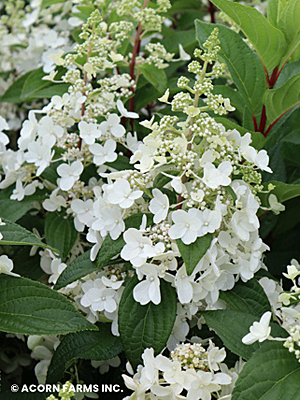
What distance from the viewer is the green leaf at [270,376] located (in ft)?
2.21

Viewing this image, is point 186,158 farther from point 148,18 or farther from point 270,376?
point 148,18

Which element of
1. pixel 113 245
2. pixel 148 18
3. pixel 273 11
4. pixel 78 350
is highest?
pixel 273 11

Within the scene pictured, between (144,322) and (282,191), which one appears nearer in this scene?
(144,322)

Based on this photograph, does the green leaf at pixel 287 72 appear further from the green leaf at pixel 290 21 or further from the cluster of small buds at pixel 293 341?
the cluster of small buds at pixel 293 341

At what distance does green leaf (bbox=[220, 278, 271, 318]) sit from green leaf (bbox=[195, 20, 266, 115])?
16.7 inches

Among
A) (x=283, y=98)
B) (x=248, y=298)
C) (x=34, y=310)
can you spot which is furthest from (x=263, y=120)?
(x=34, y=310)

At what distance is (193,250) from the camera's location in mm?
743

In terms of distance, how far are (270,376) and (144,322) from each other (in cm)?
23

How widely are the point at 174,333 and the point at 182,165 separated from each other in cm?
32

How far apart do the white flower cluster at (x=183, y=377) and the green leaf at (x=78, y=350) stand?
0.12m

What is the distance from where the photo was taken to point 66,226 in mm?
1059

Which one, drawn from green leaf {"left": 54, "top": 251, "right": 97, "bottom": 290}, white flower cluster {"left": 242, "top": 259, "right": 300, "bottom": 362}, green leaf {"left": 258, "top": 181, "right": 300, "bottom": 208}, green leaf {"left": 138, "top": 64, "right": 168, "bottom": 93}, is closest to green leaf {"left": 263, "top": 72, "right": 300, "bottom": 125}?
green leaf {"left": 258, "top": 181, "right": 300, "bottom": 208}

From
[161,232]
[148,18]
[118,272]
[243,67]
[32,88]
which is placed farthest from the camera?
[32,88]

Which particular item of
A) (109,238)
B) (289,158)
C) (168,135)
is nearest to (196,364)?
(109,238)
